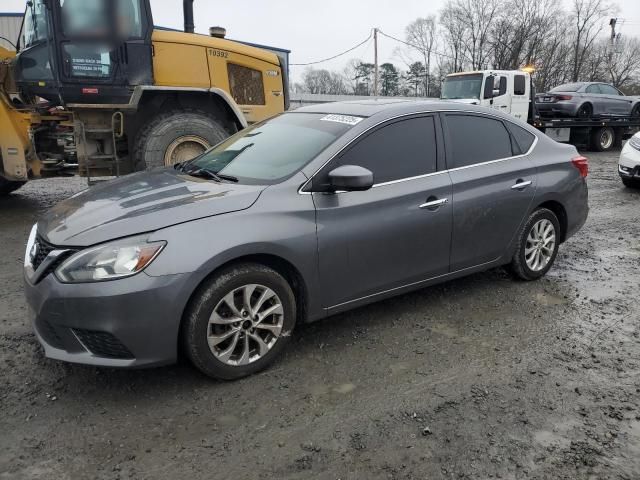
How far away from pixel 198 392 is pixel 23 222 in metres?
5.16

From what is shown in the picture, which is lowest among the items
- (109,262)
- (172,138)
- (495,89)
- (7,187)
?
(7,187)

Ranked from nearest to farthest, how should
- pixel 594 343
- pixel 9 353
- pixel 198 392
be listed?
pixel 198 392 → pixel 9 353 → pixel 594 343

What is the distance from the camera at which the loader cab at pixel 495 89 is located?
15.6 meters

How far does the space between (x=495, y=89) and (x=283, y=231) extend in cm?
1433

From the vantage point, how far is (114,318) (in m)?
2.66

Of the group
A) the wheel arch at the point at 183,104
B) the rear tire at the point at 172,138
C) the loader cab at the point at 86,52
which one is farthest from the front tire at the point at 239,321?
the loader cab at the point at 86,52

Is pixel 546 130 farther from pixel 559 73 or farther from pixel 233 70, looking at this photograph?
pixel 559 73

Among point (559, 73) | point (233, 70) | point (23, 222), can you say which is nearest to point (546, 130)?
point (233, 70)

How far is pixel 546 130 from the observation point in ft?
57.7

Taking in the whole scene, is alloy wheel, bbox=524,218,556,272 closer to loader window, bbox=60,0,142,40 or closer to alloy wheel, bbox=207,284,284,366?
alloy wheel, bbox=207,284,284,366

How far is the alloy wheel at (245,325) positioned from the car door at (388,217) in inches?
15.2

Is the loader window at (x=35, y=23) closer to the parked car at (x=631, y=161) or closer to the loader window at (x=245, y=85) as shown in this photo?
the loader window at (x=245, y=85)

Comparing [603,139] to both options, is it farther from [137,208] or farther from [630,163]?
[137,208]

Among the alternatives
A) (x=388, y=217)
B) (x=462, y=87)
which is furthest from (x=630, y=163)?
(x=388, y=217)
